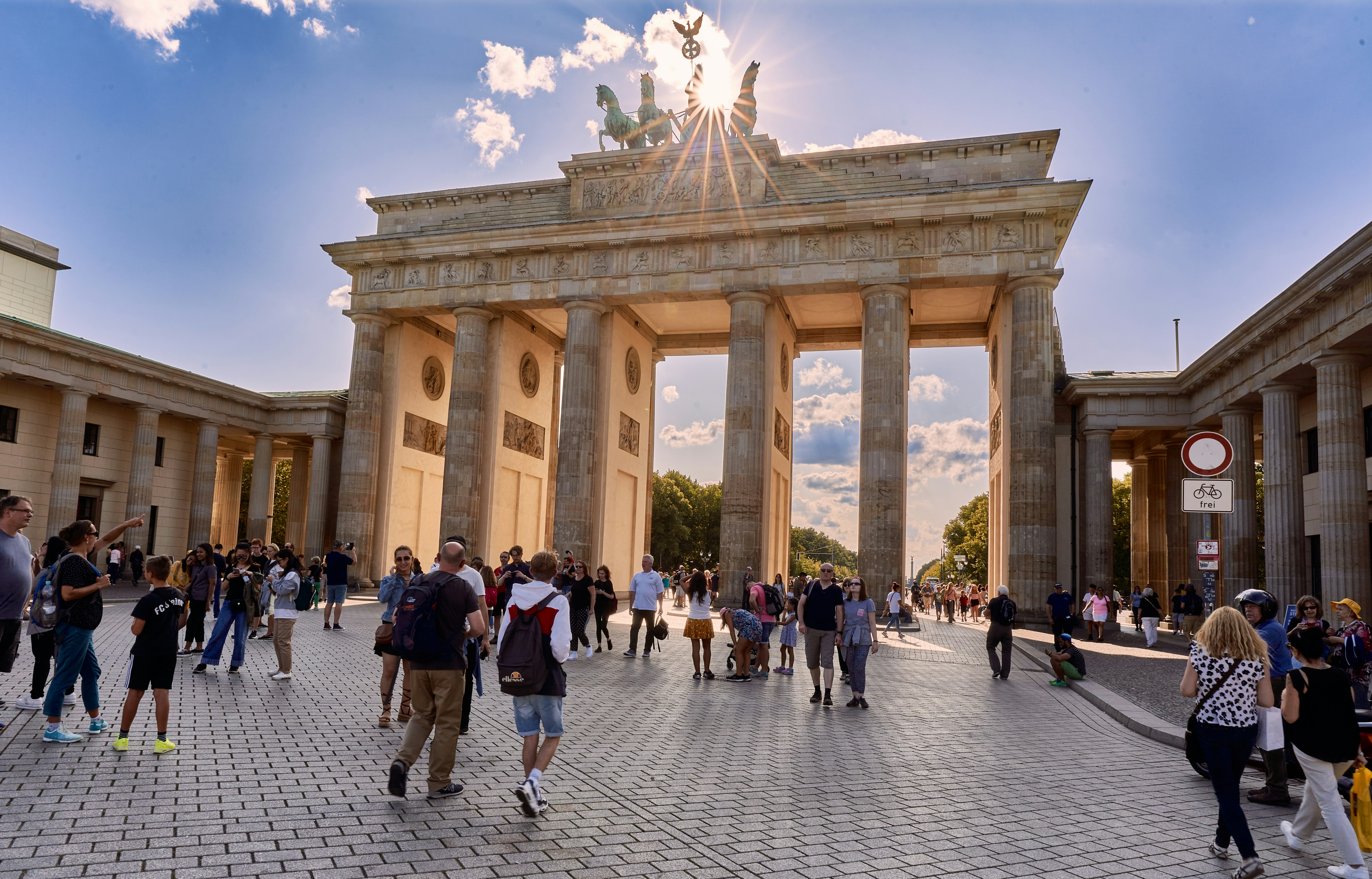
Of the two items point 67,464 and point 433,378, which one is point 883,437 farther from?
point 67,464

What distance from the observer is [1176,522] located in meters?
34.2

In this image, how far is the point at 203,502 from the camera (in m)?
37.7

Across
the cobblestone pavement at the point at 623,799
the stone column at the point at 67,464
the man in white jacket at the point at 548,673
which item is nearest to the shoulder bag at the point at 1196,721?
the cobblestone pavement at the point at 623,799

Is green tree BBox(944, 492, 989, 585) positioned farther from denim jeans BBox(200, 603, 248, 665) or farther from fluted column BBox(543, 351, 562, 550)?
denim jeans BBox(200, 603, 248, 665)

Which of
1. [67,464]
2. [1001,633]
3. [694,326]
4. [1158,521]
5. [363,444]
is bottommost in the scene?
[1001,633]

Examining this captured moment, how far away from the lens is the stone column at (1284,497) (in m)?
23.3

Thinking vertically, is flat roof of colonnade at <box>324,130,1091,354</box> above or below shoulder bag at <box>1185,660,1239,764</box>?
above

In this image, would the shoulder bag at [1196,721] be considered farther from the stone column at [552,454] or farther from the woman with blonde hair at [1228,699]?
the stone column at [552,454]

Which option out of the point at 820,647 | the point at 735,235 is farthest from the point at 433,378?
the point at 820,647

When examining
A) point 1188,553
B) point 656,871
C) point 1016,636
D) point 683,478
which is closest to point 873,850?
point 656,871

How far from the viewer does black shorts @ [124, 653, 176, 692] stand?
7.48 m

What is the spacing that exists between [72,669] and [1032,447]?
89.9 ft

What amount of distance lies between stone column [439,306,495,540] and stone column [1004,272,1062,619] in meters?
20.1

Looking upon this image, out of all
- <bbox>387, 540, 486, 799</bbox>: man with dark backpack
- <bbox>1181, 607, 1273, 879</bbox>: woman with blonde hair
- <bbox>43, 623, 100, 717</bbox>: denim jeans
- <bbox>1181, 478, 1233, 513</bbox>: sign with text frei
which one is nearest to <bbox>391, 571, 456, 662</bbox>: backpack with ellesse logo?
<bbox>387, 540, 486, 799</bbox>: man with dark backpack
